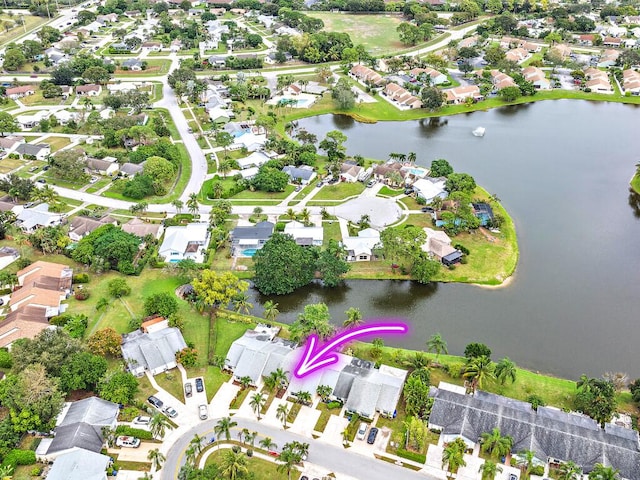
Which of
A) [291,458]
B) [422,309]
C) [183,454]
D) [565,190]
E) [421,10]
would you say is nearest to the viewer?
[291,458]

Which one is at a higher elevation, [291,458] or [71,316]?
[291,458]

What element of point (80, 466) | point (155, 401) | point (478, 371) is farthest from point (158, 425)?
point (478, 371)

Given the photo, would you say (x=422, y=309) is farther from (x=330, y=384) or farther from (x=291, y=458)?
(x=291, y=458)

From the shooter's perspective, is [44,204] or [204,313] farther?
[44,204]

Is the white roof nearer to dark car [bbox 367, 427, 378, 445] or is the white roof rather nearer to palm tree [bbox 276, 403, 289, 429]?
palm tree [bbox 276, 403, 289, 429]

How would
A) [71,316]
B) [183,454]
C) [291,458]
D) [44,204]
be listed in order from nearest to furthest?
[291,458]
[183,454]
[71,316]
[44,204]

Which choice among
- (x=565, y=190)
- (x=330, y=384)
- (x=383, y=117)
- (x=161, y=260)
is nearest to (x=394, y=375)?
(x=330, y=384)

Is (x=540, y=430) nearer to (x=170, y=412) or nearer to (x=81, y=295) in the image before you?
(x=170, y=412)


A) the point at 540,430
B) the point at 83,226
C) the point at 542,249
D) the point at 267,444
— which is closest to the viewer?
the point at 267,444
